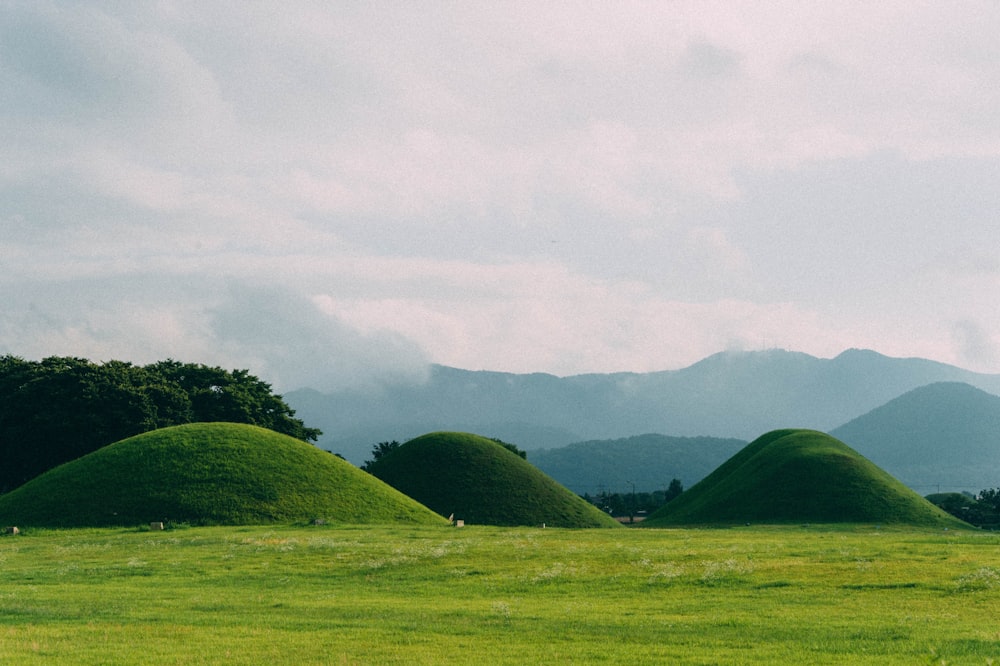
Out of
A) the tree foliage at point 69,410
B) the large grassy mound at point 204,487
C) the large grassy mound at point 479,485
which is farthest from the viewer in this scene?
the large grassy mound at point 479,485

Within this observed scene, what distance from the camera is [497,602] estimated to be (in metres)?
30.8

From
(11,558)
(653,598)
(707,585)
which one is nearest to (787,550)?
(707,585)

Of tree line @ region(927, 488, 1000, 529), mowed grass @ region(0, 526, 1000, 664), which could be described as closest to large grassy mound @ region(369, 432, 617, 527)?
mowed grass @ region(0, 526, 1000, 664)

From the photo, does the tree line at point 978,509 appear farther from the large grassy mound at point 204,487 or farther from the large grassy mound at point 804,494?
the large grassy mound at point 204,487

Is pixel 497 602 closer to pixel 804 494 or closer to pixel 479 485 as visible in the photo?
pixel 479 485

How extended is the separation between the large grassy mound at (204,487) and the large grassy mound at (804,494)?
58243 mm

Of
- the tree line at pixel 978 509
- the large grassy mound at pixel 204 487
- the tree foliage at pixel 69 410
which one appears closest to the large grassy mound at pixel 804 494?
the tree line at pixel 978 509

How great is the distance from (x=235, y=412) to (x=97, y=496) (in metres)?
37.1

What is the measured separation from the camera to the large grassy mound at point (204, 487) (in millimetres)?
75312

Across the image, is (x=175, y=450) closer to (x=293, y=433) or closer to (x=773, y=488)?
(x=293, y=433)

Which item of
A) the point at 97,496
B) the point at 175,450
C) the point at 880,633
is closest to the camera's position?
the point at 880,633

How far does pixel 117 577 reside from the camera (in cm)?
3897

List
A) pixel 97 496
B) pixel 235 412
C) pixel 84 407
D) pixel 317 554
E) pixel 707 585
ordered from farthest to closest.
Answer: pixel 235 412
pixel 84 407
pixel 97 496
pixel 317 554
pixel 707 585

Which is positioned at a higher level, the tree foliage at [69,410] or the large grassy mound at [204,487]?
the tree foliage at [69,410]
